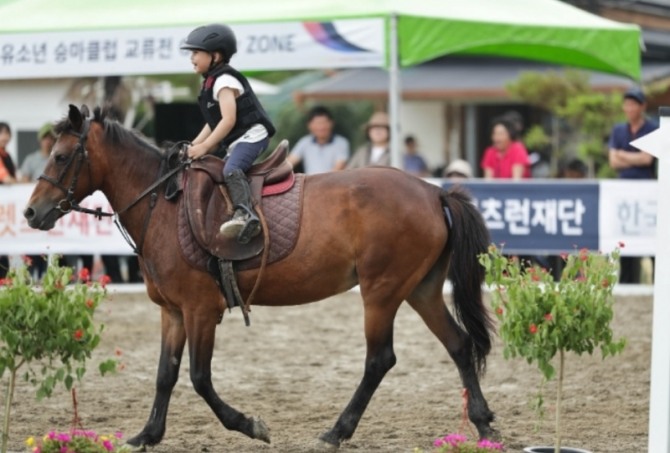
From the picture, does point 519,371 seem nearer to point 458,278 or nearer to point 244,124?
point 458,278

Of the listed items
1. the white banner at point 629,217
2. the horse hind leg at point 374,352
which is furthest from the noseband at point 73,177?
the white banner at point 629,217

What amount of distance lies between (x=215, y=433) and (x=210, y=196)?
1522 mm

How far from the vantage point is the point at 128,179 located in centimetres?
850

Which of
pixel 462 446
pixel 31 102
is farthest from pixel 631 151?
pixel 31 102

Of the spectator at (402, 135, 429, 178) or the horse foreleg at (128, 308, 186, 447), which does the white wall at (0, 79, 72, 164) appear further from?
the horse foreleg at (128, 308, 186, 447)

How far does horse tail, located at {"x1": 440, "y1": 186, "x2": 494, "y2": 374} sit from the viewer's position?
27.6 ft

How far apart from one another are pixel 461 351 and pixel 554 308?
1.63 meters

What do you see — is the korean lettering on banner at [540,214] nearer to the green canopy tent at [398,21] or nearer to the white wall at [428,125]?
the green canopy tent at [398,21]

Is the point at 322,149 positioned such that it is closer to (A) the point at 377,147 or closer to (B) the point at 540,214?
(A) the point at 377,147

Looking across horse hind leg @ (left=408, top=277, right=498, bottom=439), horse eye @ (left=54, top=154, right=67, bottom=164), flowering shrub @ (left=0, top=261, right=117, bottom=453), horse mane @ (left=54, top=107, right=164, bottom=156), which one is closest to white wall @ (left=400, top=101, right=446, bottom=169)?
horse hind leg @ (left=408, top=277, right=498, bottom=439)

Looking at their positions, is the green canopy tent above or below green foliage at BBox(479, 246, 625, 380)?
above

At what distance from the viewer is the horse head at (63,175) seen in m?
8.27

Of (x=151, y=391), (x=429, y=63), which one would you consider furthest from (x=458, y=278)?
(x=429, y=63)

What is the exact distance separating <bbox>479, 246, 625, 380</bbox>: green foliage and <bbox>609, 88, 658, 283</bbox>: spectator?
26.2ft
